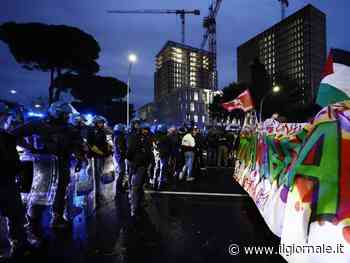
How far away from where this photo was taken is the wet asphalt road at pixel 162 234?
401 cm

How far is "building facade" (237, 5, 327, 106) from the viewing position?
109375mm

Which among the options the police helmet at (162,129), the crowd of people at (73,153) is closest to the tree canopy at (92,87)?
the crowd of people at (73,153)

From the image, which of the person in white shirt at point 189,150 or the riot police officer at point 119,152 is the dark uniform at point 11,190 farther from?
the person in white shirt at point 189,150

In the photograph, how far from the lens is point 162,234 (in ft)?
16.3

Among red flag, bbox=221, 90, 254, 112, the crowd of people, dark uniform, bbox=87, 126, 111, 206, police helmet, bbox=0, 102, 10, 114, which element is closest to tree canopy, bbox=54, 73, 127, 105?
red flag, bbox=221, 90, 254, 112

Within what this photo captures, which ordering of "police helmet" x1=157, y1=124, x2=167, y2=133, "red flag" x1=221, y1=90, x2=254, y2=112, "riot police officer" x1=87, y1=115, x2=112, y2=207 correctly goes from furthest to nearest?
"red flag" x1=221, y1=90, x2=254, y2=112 < "police helmet" x1=157, y1=124, x2=167, y2=133 < "riot police officer" x1=87, y1=115, x2=112, y2=207

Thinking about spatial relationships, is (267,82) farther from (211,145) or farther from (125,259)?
(125,259)

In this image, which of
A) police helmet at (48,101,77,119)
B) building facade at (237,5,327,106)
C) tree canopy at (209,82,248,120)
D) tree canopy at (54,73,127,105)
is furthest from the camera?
building facade at (237,5,327,106)

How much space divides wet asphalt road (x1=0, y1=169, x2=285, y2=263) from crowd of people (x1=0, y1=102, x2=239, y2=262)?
0.33m

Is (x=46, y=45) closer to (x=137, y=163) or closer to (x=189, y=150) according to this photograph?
(x=189, y=150)

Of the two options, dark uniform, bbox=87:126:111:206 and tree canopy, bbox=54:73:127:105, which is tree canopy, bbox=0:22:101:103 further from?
dark uniform, bbox=87:126:111:206

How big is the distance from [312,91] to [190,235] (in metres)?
114
